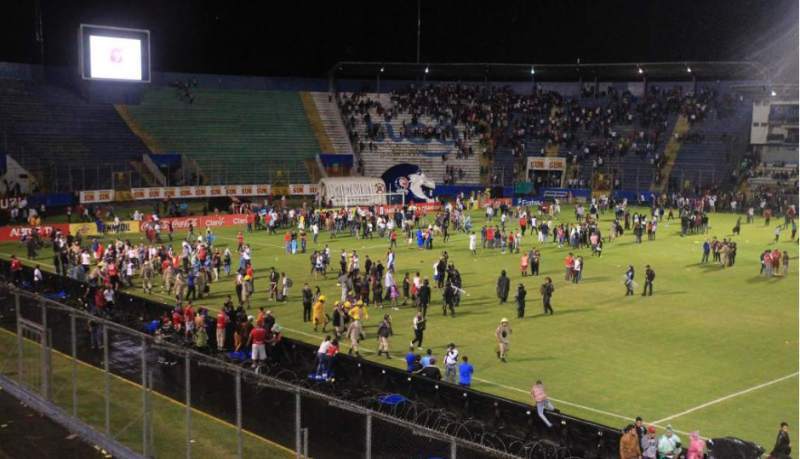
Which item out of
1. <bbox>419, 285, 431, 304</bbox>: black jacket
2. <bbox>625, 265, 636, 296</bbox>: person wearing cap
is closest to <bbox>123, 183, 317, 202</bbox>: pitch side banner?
<bbox>419, 285, 431, 304</bbox>: black jacket

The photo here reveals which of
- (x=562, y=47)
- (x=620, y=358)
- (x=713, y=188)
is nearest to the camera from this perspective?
(x=620, y=358)

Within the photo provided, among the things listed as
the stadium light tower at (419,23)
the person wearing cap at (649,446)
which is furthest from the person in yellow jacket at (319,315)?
the stadium light tower at (419,23)

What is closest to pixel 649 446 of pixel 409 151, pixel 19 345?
pixel 19 345

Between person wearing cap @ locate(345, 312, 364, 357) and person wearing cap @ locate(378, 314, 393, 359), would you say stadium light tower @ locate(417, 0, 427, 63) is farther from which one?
person wearing cap @ locate(378, 314, 393, 359)

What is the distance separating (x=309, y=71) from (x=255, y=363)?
6576cm

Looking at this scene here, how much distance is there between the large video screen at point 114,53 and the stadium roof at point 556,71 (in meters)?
21.3

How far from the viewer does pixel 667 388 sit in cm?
2134

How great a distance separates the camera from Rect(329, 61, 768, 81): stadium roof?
247 ft

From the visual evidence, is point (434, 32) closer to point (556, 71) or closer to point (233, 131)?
point (556, 71)

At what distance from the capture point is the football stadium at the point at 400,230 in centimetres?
1688

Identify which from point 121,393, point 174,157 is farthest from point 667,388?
point 174,157

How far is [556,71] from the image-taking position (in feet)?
270

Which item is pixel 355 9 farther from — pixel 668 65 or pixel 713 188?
pixel 713 188

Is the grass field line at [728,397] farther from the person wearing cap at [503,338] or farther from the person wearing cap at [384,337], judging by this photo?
the person wearing cap at [384,337]
